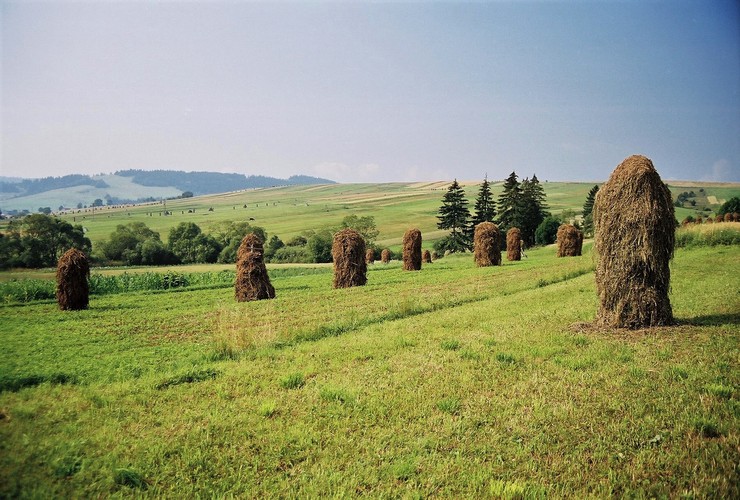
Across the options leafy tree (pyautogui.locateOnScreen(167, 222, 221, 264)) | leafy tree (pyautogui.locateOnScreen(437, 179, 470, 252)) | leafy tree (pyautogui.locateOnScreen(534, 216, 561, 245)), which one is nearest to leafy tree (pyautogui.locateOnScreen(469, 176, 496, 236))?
leafy tree (pyautogui.locateOnScreen(437, 179, 470, 252))

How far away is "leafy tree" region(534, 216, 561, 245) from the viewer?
74625mm

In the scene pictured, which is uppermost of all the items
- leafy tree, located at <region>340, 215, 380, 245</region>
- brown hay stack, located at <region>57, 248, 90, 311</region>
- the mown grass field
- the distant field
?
the distant field

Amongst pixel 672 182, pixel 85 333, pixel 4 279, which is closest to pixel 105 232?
pixel 4 279

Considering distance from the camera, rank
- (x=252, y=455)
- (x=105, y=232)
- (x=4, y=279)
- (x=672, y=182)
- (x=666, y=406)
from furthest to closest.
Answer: (x=672, y=182), (x=105, y=232), (x=4, y=279), (x=666, y=406), (x=252, y=455)

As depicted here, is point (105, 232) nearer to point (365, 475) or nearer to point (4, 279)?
point (4, 279)

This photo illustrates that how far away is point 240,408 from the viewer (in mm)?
6996

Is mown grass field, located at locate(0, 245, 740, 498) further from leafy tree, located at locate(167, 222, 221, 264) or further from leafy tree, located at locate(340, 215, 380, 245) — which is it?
leafy tree, located at locate(340, 215, 380, 245)

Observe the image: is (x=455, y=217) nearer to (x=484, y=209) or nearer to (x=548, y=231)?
(x=484, y=209)

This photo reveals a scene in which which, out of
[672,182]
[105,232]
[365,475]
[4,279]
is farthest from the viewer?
[672,182]

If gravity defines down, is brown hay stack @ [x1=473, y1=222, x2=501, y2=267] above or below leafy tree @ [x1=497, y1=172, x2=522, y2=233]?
below

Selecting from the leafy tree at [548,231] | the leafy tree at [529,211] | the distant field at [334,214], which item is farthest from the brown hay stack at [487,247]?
the distant field at [334,214]

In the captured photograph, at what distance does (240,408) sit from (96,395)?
2799 mm

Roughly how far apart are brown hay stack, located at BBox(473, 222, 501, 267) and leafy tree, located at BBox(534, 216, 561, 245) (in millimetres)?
40020

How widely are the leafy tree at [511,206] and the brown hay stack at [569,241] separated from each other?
113 feet
